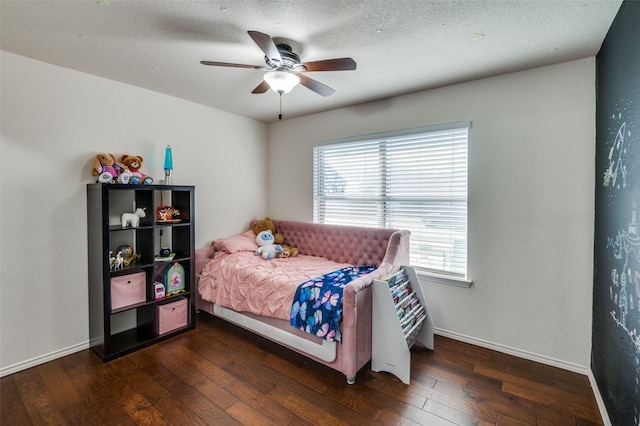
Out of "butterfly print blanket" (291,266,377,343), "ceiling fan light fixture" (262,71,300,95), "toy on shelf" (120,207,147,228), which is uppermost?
"ceiling fan light fixture" (262,71,300,95)

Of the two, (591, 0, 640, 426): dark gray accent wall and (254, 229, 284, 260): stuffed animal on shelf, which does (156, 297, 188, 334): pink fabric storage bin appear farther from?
(591, 0, 640, 426): dark gray accent wall

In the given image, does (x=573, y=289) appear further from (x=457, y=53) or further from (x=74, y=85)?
(x=74, y=85)

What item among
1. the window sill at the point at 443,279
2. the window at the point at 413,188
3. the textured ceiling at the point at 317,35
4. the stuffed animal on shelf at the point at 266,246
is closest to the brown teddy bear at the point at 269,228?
the stuffed animal on shelf at the point at 266,246

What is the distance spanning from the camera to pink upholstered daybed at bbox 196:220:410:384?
6.88 ft

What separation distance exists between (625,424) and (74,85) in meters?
4.43

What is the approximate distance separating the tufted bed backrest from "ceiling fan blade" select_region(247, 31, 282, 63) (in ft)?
6.41

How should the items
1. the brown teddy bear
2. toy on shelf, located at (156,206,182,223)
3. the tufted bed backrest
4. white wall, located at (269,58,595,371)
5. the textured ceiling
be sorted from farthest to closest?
the brown teddy bear, the tufted bed backrest, toy on shelf, located at (156,206,182,223), white wall, located at (269,58,595,371), the textured ceiling

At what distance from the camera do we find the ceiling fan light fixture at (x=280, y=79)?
6.61 feet

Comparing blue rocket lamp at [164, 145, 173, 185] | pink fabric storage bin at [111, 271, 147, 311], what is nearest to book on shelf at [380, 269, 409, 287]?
pink fabric storage bin at [111, 271, 147, 311]

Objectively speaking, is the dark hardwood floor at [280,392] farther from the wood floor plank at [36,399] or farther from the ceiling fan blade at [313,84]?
the ceiling fan blade at [313,84]

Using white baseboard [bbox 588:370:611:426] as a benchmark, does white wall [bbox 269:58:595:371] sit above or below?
above

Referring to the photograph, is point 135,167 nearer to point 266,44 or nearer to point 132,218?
point 132,218

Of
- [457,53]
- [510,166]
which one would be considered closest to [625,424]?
[510,166]

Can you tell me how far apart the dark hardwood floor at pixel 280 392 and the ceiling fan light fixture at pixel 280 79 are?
2188 millimetres
